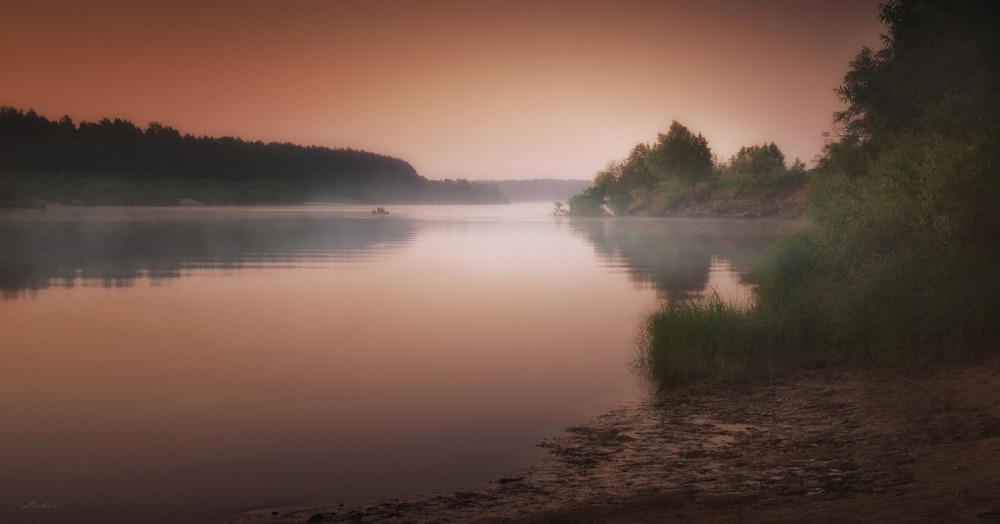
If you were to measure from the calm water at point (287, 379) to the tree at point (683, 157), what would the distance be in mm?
108555

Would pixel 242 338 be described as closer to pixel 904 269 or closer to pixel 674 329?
pixel 674 329

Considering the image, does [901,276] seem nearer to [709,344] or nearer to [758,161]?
[709,344]

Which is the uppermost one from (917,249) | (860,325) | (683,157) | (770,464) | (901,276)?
(683,157)

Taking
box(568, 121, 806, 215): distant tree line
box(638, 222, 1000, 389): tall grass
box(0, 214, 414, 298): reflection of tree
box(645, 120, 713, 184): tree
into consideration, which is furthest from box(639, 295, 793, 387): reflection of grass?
box(645, 120, 713, 184): tree

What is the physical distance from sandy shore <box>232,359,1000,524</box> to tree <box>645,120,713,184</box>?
133781mm

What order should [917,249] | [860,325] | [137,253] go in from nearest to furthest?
[860,325] < [917,249] < [137,253]

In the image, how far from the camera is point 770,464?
32.0 ft

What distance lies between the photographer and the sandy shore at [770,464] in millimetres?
7836

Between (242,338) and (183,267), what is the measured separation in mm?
22700

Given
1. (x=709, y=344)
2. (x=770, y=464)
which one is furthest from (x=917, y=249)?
(x=770, y=464)

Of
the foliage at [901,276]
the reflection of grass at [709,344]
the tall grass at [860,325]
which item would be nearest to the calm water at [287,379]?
the reflection of grass at [709,344]

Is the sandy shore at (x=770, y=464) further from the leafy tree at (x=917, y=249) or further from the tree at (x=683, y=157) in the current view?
the tree at (x=683, y=157)

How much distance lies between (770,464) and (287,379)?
10.1 m

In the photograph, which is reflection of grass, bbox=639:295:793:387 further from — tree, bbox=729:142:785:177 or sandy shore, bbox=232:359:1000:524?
tree, bbox=729:142:785:177
